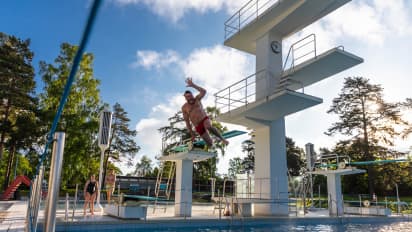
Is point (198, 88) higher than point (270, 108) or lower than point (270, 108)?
lower

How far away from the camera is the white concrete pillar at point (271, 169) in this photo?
12.2m

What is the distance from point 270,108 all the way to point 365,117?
22.3m

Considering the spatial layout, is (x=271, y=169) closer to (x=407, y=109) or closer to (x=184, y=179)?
(x=184, y=179)

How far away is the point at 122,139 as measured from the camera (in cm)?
3378

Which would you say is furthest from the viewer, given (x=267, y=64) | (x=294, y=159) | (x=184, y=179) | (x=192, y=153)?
(x=294, y=159)

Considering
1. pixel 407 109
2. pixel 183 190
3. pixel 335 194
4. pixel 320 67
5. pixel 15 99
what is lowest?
pixel 335 194

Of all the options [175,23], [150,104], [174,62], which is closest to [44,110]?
[150,104]

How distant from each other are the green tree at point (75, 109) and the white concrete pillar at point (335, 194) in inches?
567

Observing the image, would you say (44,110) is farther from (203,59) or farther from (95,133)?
(203,59)

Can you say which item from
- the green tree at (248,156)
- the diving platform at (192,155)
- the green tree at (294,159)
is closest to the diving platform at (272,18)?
the diving platform at (192,155)

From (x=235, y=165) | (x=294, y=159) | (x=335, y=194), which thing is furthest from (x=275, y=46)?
(x=235, y=165)

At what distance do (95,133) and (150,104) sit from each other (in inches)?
176

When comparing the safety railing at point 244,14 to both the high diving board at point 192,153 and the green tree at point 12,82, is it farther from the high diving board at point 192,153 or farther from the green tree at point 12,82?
the green tree at point 12,82

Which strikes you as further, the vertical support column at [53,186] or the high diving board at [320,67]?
the high diving board at [320,67]
